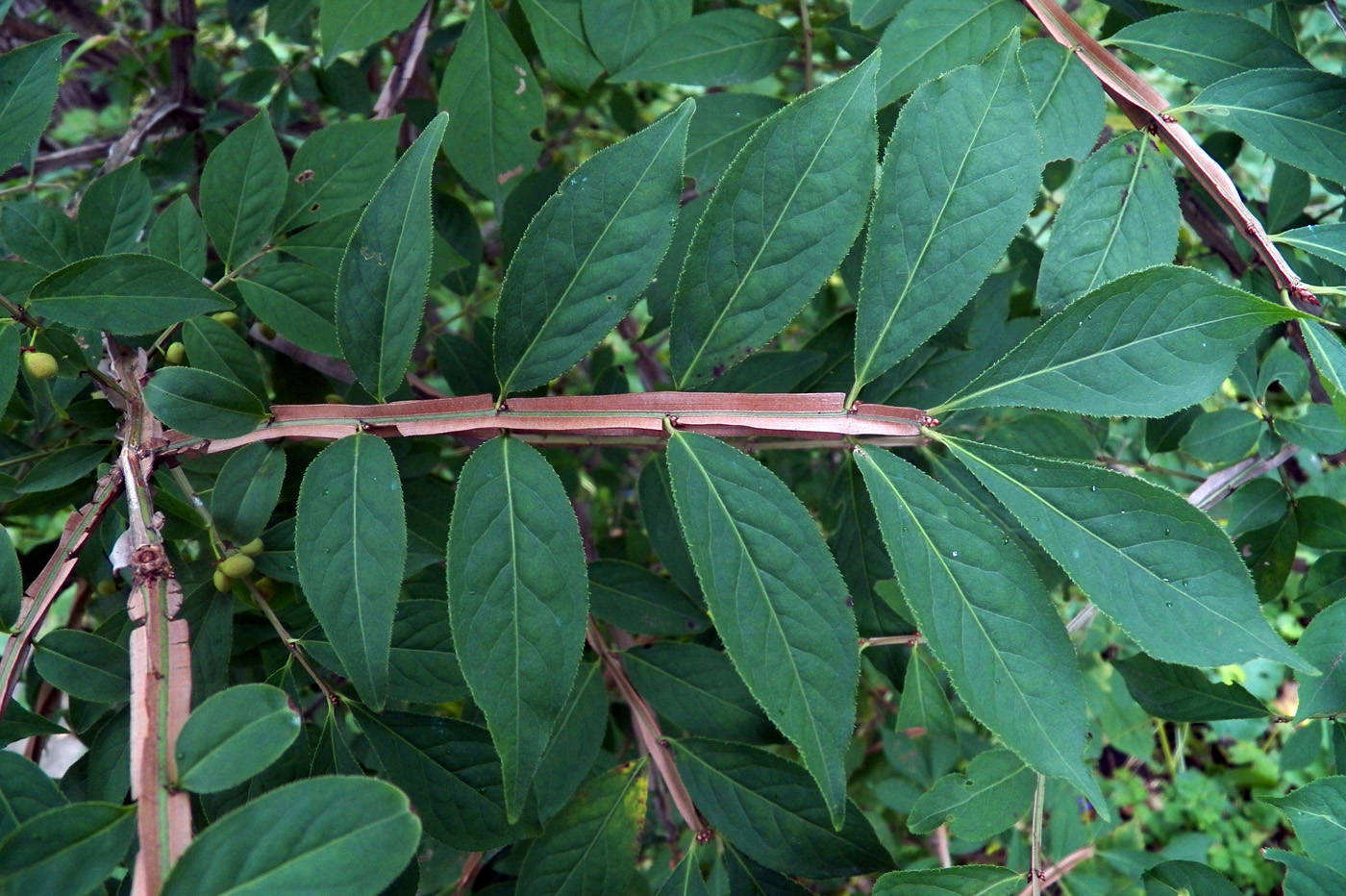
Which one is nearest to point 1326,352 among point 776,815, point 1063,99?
point 1063,99

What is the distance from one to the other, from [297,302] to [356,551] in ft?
1.47

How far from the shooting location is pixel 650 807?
6.29 feet

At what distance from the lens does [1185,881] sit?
3.13ft

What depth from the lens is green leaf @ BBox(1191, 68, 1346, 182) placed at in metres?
1.01

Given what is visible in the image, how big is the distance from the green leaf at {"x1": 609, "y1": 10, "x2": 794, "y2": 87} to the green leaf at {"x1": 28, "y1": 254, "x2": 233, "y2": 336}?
25.6 inches

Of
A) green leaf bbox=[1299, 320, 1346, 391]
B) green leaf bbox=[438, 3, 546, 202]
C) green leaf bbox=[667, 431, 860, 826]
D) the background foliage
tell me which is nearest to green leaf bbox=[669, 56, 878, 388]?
the background foliage

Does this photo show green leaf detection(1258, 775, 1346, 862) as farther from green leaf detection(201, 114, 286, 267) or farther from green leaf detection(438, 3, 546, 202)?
green leaf detection(201, 114, 286, 267)

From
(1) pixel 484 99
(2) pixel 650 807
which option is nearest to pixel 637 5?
(1) pixel 484 99

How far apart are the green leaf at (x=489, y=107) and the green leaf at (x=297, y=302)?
29 cm

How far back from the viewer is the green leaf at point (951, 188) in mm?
843

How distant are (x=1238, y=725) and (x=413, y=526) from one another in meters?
2.76

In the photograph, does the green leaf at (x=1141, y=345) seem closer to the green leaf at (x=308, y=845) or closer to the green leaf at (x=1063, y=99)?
the green leaf at (x=1063, y=99)

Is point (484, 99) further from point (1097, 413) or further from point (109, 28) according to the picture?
point (109, 28)

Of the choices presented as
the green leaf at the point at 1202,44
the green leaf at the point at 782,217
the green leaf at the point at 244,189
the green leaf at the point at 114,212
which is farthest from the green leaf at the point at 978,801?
the green leaf at the point at 114,212
